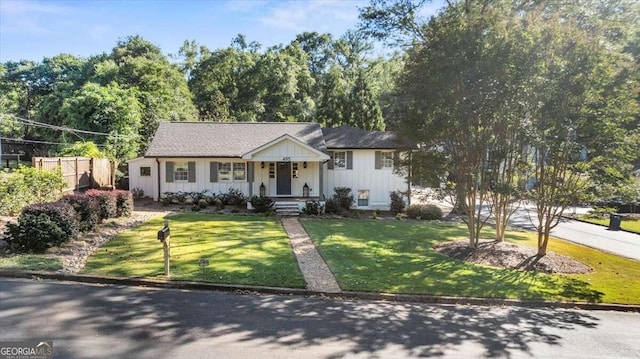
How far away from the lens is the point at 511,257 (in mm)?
12133

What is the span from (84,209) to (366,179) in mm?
14541

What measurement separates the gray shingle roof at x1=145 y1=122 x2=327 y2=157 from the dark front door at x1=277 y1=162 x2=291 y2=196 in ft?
6.29

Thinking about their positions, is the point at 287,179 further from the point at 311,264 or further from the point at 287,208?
the point at 311,264

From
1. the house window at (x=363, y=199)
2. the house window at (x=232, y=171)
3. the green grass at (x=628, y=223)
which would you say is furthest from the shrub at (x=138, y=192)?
the green grass at (x=628, y=223)

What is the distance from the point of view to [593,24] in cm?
1135

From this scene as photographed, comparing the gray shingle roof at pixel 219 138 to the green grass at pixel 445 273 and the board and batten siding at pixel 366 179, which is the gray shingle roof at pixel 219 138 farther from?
the green grass at pixel 445 273

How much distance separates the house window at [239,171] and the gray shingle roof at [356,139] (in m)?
4.99

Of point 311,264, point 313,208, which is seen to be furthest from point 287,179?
point 311,264

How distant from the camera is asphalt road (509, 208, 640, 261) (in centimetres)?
1512

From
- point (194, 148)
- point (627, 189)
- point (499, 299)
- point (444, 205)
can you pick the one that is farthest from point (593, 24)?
point (194, 148)
